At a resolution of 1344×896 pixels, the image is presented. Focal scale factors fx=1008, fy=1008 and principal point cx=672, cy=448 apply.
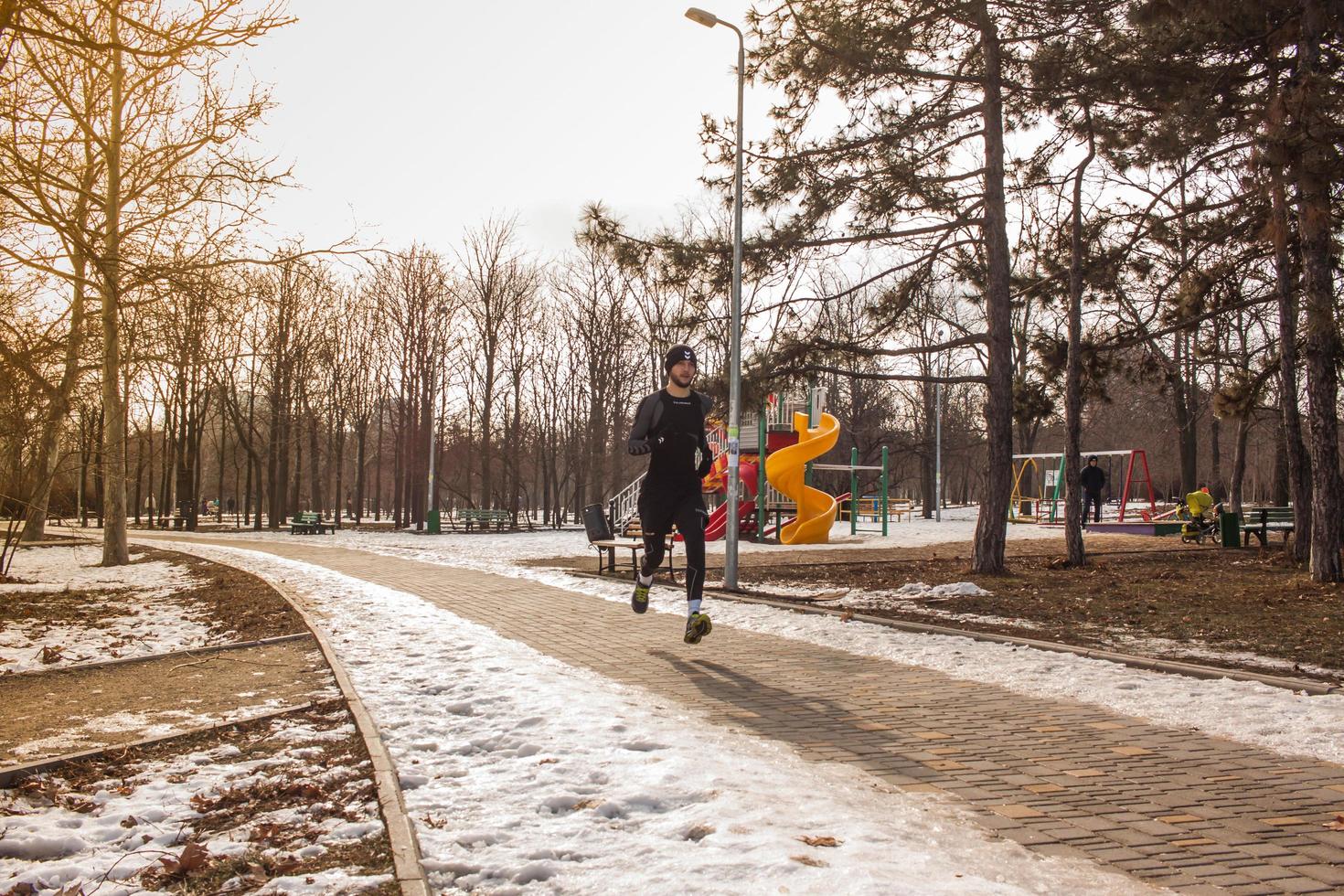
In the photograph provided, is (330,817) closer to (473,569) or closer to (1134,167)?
(473,569)

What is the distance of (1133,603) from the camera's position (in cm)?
1223

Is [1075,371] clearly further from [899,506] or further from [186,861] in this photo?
[899,506]

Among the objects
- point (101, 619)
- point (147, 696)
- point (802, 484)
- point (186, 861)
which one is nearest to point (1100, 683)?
point (186, 861)

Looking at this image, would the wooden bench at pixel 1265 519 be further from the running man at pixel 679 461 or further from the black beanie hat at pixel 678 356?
the black beanie hat at pixel 678 356

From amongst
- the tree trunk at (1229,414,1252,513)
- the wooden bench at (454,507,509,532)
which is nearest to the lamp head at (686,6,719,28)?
the tree trunk at (1229,414,1252,513)

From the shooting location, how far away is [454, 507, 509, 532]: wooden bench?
1506 inches

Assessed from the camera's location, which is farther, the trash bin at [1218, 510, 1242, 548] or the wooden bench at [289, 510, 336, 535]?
the wooden bench at [289, 510, 336, 535]

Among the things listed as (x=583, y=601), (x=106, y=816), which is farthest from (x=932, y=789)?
(x=583, y=601)

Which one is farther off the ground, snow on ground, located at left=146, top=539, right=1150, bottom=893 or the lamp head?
the lamp head

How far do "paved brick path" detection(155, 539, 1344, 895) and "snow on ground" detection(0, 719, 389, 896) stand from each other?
7.68 ft

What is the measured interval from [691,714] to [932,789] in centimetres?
178

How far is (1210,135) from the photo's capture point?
45.2 ft

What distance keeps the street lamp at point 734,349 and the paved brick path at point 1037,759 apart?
15.7ft

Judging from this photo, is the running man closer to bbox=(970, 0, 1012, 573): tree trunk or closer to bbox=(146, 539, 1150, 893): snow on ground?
bbox=(146, 539, 1150, 893): snow on ground
